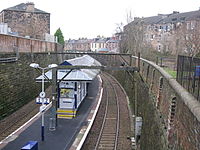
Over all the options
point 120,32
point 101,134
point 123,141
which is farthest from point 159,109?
point 120,32

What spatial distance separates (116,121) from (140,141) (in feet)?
9.68

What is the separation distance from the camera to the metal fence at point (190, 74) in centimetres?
544

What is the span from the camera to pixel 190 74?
600cm

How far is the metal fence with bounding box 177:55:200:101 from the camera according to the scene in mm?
5438

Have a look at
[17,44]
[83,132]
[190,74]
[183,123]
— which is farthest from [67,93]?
[183,123]

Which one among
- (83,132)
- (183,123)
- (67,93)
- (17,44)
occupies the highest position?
(17,44)

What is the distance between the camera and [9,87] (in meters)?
16.5

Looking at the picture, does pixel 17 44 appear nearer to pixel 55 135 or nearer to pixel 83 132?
pixel 55 135

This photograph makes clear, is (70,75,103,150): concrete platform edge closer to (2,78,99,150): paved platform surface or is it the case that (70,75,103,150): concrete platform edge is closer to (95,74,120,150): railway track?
(2,78,99,150): paved platform surface

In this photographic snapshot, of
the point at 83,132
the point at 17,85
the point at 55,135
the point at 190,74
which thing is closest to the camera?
the point at 190,74

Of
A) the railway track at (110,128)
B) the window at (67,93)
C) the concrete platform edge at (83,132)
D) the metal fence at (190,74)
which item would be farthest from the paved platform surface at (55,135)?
the metal fence at (190,74)

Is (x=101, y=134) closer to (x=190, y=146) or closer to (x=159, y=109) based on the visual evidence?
(x=159, y=109)

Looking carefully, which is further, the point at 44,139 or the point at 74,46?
the point at 74,46

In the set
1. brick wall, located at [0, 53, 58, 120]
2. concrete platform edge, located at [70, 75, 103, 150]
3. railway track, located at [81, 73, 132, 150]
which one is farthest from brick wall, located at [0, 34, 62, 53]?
railway track, located at [81, 73, 132, 150]
